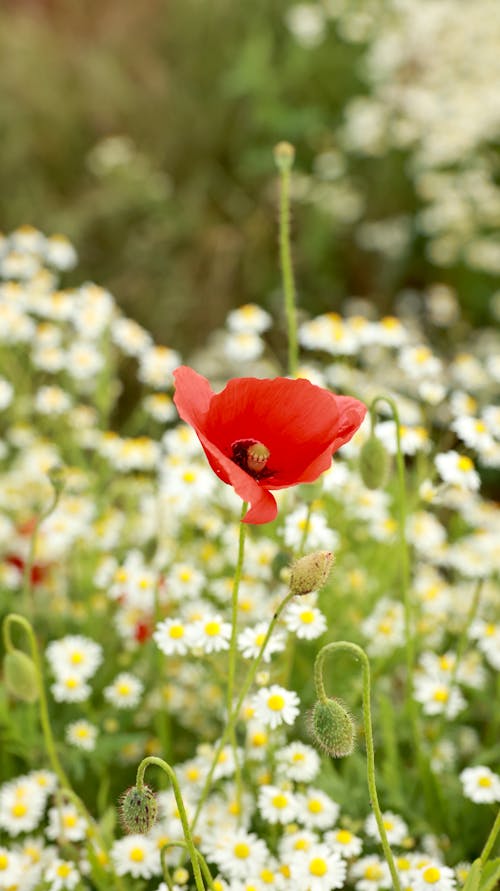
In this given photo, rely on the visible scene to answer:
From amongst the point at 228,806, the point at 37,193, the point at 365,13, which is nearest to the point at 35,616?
the point at 228,806

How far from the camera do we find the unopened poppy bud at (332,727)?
87 centimetres

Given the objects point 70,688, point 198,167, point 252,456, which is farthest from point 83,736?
point 198,167

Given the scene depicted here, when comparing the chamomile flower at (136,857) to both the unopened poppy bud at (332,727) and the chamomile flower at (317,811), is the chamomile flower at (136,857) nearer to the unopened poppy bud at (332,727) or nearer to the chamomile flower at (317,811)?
the chamomile flower at (317,811)

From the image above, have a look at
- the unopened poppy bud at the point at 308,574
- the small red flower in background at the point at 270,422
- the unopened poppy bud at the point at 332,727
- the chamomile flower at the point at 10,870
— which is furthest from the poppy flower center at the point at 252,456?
the chamomile flower at the point at 10,870

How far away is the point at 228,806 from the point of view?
3.99 feet

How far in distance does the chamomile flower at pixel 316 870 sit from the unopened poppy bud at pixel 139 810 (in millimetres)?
268

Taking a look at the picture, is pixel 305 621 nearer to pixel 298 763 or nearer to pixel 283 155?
pixel 298 763

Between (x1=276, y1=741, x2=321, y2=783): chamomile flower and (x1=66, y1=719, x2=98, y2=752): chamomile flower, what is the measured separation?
25cm

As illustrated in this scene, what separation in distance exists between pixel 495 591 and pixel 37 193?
6.94ft

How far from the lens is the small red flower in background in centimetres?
87

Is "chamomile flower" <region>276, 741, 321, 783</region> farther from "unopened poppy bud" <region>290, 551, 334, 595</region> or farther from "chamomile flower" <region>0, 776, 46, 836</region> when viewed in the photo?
"unopened poppy bud" <region>290, 551, 334, 595</region>

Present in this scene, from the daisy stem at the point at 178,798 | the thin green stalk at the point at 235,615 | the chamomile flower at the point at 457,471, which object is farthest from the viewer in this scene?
the chamomile flower at the point at 457,471

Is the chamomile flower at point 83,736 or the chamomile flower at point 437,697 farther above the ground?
the chamomile flower at point 437,697

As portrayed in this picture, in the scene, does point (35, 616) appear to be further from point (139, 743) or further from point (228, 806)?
point (228, 806)
